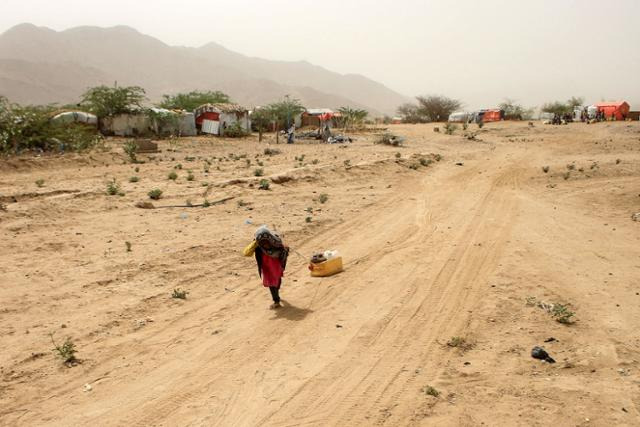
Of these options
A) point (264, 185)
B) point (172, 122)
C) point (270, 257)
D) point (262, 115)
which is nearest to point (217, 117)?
point (172, 122)

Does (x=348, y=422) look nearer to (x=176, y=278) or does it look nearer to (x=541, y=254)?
(x=176, y=278)

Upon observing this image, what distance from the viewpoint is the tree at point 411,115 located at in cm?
4881

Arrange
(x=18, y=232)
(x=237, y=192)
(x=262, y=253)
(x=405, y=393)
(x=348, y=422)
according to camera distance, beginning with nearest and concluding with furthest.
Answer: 1. (x=348, y=422)
2. (x=405, y=393)
3. (x=262, y=253)
4. (x=18, y=232)
5. (x=237, y=192)

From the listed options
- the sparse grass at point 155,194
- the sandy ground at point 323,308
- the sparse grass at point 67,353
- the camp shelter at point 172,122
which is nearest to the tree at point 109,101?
the camp shelter at point 172,122

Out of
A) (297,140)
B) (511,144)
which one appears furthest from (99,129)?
(511,144)

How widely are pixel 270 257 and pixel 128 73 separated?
10869 centimetres

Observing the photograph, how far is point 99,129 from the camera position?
89.7ft

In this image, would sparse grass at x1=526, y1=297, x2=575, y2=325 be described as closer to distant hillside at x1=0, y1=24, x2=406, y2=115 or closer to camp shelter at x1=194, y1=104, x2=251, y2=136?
camp shelter at x1=194, y1=104, x2=251, y2=136

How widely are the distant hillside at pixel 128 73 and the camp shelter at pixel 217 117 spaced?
155 ft

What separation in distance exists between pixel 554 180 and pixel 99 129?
22.5 meters

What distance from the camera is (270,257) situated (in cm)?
661

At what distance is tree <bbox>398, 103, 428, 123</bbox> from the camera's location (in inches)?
1922

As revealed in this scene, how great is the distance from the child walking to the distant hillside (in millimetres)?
72227

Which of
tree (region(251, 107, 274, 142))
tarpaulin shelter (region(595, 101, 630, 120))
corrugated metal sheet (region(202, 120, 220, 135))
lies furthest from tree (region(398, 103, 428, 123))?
corrugated metal sheet (region(202, 120, 220, 135))
